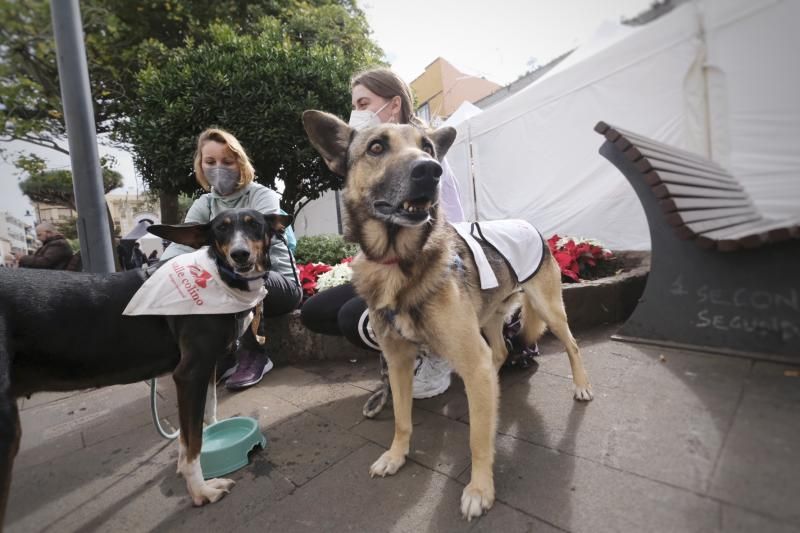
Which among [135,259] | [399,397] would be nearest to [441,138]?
[399,397]

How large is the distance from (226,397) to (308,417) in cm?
98

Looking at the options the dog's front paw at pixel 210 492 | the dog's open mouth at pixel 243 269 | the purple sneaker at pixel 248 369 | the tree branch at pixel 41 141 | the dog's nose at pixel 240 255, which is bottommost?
the dog's front paw at pixel 210 492

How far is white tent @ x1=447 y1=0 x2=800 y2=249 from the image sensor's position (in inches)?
49.9

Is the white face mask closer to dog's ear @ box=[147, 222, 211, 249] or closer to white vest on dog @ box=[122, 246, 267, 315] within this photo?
dog's ear @ box=[147, 222, 211, 249]

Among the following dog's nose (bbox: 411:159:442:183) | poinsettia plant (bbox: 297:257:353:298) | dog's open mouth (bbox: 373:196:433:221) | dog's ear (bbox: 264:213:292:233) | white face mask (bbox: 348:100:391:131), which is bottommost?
poinsettia plant (bbox: 297:257:353:298)

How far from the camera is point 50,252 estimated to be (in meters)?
6.98

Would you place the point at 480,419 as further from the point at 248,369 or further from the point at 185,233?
the point at 248,369

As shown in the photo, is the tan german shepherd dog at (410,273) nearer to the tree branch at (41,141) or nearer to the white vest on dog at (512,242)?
the white vest on dog at (512,242)

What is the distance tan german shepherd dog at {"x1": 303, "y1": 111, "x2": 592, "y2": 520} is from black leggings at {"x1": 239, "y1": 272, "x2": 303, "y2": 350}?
1277 millimetres

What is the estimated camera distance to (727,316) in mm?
2365

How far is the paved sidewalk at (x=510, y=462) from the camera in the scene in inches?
50.0

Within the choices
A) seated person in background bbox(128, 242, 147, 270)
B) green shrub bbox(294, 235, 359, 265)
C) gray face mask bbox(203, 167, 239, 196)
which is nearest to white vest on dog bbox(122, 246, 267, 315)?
gray face mask bbox(203, 167, 239, 196)

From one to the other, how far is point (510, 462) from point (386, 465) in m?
0.66

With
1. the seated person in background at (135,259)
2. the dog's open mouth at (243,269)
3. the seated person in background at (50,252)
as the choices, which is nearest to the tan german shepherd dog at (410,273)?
the dog's open mouth at (243,269)
